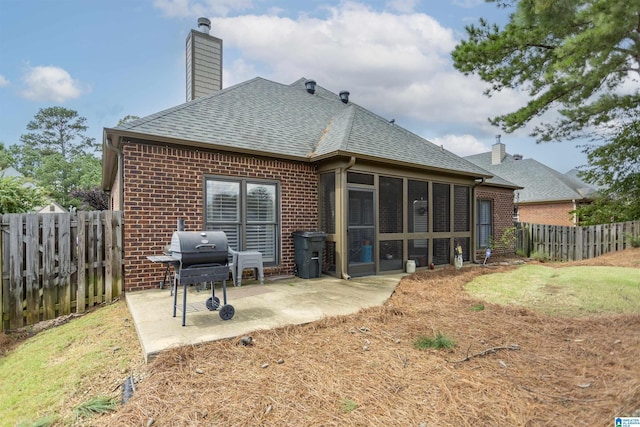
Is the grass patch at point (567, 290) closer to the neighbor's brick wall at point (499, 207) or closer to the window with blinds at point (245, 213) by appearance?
the window with blinds at point (245, 213)

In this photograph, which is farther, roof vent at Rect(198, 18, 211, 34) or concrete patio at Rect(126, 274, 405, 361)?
roof vent at Rect(198, 18, 211, 34)

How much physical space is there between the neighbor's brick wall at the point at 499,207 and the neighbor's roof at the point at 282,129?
251cm

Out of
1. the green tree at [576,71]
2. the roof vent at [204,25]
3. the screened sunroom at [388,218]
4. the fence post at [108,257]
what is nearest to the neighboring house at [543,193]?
the green tree at [576,71]

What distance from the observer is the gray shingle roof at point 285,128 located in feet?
21.8

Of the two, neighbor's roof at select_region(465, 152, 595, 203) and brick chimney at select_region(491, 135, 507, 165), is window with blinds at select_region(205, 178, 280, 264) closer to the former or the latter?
neighbor's roof at select_region(465, 152, 595, 203)

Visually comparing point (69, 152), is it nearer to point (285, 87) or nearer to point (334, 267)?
point (285, 87)

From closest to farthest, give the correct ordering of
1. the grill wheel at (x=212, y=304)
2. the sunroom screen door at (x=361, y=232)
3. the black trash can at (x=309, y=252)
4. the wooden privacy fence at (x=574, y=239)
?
the grill wheel at (x=212, y=304), the black trash can at (x=309, y=252), the sunroom screen door at (x=361, y=232), the wooden privacy fence at (x=574, y=239)

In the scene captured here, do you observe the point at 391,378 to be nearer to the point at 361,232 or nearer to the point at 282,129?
the point at 361,232

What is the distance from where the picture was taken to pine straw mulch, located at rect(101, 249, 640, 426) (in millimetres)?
2193

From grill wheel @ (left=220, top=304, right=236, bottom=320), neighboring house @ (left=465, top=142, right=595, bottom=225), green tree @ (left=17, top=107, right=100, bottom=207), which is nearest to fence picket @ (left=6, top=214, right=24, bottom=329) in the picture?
grill wheel @ (left=220, top=304, right=236, bottom=320)

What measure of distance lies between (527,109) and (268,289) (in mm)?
8451

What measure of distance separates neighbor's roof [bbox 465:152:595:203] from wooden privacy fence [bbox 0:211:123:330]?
16441 millimetres

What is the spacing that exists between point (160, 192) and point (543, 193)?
19.7 meters

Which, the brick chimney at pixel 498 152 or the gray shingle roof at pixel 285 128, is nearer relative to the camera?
the gray shingle roof at pixel 285 128
